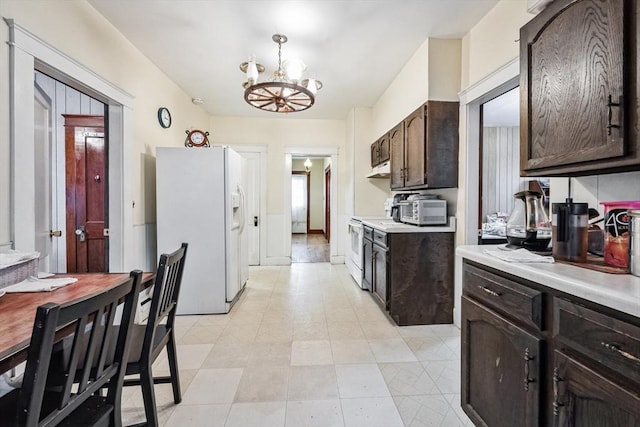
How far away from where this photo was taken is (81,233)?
2914 millimetres

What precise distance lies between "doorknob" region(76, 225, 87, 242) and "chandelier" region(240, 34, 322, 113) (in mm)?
2043

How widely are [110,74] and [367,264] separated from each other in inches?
126

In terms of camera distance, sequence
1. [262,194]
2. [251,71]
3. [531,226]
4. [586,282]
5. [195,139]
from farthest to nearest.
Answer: [262,194], [195,139], [251,71], [531,226], [586,282]

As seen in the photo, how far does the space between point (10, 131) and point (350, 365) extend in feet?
8.37

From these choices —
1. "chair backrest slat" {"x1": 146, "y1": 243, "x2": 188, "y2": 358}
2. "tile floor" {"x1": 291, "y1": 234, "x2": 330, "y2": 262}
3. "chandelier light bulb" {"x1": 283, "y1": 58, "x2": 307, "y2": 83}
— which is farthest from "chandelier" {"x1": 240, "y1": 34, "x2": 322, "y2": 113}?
"tile floor" {"x1": 291, "y1": 234, "x2": 330, "y2": 262}

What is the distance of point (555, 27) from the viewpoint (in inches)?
51.3

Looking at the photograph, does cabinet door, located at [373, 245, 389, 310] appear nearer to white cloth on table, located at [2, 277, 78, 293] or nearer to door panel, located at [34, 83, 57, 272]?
white cloth on table, located at [2, 277, 78, 293]

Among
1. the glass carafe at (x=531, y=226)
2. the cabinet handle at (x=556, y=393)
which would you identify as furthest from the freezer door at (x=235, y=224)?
the cabinet handle at (x=556, y=393)

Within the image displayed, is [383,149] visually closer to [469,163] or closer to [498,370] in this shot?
[469,163]

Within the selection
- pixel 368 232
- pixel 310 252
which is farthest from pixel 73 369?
pixel 310 252

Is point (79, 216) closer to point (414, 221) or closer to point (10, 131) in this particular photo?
point (10, 131)

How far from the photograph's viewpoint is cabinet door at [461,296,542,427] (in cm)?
110

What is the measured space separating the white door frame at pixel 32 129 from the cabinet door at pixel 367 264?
2.48 m

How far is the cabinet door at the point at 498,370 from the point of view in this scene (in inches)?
43.2
